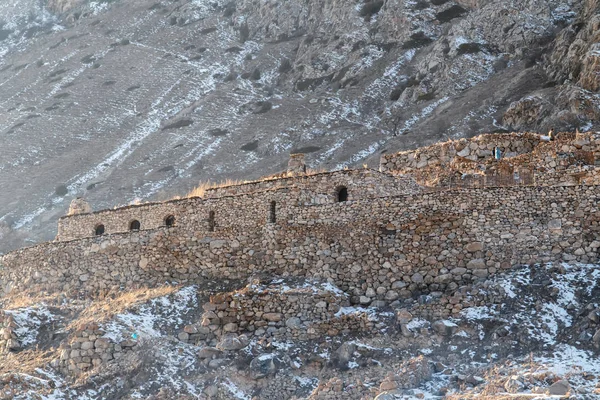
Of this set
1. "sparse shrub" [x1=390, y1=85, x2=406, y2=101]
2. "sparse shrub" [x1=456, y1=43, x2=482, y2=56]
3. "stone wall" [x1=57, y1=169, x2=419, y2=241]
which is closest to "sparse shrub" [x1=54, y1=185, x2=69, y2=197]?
"sparse shrub" [x1=390, y1=85, x2=406, y2=101]

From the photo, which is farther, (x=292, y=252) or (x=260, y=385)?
(x=292, y=252)

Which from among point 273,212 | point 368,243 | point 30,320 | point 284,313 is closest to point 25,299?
point 30,320

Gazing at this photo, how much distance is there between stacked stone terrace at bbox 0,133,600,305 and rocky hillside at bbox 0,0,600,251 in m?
14.8

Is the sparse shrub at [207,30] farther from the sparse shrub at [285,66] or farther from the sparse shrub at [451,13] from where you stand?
the sparse shrub at [451,13]

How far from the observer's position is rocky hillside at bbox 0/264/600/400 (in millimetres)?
15445

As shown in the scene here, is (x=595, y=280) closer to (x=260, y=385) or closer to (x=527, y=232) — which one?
(x=527, y=232)

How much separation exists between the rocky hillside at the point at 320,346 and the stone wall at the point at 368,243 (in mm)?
617

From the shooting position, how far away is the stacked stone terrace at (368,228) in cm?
1853

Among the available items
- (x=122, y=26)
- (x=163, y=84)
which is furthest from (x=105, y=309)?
(x=122, y=26)

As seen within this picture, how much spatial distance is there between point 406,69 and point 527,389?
44.4 metres

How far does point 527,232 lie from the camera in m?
18.4

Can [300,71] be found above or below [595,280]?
above

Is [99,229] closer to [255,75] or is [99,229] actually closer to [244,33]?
[255,75]

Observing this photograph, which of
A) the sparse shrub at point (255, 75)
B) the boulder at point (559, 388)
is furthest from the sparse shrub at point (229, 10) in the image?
the boulder at point (559, 388)
